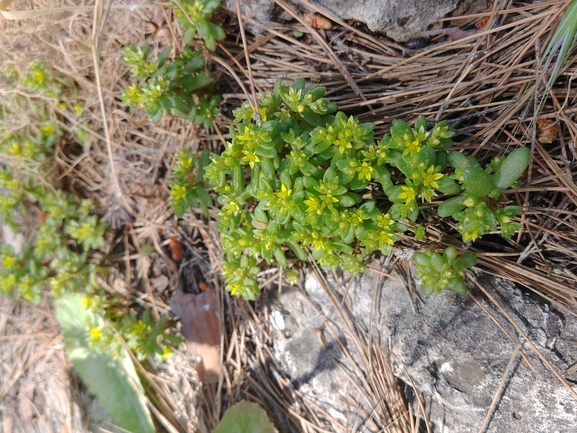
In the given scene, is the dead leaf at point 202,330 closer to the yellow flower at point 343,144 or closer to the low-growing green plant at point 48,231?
the low-growing green plant at point 48,231

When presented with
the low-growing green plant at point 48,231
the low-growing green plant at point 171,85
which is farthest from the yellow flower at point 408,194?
the low-growing green plant at point 48,231

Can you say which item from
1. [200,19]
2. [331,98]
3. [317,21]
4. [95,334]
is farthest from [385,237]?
[95,334]

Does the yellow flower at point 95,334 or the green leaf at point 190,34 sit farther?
the yellow flower at point 95,334

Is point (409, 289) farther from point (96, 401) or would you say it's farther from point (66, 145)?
point (66, 145)

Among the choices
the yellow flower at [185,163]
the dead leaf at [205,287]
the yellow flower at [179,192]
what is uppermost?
the yellow flower at [185,163]

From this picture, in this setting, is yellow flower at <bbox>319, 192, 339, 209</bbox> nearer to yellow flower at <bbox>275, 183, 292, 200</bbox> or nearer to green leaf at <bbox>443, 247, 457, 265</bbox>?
yellow flower at <bbox>275, 183, 292, 200</bbox>

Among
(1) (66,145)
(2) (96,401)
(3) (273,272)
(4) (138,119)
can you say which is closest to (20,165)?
(1) (66,145)

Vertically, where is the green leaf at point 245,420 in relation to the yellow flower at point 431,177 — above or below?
A: below

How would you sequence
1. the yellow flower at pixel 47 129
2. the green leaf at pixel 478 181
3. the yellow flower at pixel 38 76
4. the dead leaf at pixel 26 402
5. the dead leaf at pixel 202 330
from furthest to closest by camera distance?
the dead leaf at pixel 26 402
the yellow flower at pixel 47 129
the yellow flower at pixel 38 76
the dead leaf at pixel 202 330
the green leaf at pixel 478 181

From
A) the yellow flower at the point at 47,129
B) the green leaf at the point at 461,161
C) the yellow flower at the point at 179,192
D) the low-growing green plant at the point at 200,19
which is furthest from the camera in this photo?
the yellow flower at the point at 47,129

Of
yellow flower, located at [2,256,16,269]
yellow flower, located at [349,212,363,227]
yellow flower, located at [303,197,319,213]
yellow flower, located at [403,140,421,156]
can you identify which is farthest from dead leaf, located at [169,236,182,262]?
yellow flower, located at [403,140,421,156]
